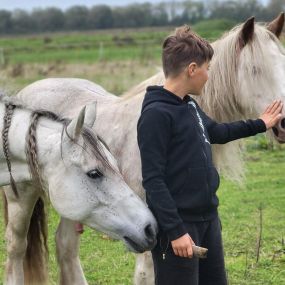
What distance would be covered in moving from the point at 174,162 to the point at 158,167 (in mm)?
102

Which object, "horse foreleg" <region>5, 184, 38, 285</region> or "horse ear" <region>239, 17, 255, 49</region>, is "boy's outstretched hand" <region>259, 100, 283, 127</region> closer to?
"horse ear" <region>239, 17, 255, 49</region>

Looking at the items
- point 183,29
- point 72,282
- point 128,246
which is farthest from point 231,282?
point 183,29

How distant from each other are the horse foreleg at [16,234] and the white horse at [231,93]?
2.43 ft

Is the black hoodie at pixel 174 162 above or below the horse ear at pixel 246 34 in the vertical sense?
below

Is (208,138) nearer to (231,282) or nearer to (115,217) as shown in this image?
(115,217)

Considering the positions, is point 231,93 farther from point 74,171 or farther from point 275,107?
point 74,171

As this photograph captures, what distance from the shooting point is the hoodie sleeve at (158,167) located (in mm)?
2785

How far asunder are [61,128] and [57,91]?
5.14ft

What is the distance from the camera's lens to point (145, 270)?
12.1 feet

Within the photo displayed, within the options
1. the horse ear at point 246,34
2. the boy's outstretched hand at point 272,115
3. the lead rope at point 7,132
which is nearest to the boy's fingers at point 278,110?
the boy's outstretched hand at point 272,115

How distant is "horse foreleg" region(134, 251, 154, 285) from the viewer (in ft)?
12.1

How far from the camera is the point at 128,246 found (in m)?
3.00

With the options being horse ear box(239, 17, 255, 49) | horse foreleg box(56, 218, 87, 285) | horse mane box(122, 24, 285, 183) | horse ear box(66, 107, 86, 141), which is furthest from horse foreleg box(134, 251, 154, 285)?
horse ear box(239, 17, 255, 49)

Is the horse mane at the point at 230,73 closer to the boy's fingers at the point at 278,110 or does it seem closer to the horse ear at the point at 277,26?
the horse ear at the point at 277,26
